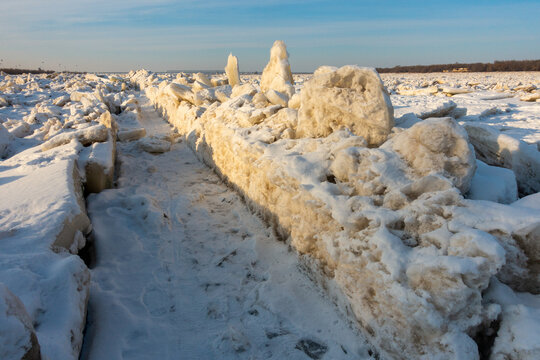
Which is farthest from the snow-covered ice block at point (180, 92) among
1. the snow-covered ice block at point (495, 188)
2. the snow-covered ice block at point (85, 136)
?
the snow-covered ice block at point (495, 188)

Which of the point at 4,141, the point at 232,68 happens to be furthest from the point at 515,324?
the point at 232,68

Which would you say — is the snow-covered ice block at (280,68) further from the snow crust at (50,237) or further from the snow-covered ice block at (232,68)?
the snow-covered ice block at (232,68)

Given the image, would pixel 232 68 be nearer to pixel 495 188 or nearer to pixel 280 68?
pixel 280 68

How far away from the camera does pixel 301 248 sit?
3209 mm

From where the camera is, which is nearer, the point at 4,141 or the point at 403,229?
the point at 403,229

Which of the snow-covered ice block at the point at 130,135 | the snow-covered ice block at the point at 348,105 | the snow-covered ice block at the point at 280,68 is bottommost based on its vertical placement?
the snow-covered ice block at the point at 130,135

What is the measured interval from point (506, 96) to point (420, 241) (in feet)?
46.1

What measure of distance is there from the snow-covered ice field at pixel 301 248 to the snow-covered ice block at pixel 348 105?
0.02 m

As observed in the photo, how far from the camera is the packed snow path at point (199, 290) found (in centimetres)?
237

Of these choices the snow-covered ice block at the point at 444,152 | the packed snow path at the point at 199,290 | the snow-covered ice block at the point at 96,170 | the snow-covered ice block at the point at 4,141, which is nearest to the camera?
the packed snow path at the point at 199,290

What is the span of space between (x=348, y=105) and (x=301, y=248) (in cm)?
186

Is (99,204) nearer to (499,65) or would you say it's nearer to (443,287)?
(443,287)

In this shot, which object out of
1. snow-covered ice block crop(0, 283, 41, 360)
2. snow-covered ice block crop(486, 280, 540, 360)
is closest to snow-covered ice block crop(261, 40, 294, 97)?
snow-covered ice block crop(486, 280, 540, 360)

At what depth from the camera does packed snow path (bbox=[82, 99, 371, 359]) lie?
2373mm
